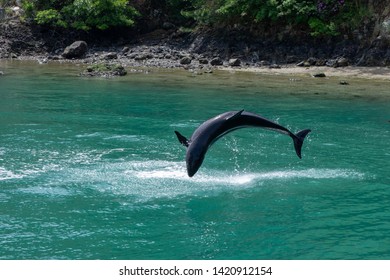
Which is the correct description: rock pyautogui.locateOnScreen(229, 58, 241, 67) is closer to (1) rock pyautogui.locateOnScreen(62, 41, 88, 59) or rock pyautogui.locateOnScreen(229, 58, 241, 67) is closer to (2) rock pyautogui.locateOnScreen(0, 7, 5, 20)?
(1) rock pyautogui.locateOnScreen(62, 41, 88, 59)

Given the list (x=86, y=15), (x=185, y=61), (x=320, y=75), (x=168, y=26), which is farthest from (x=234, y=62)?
(x=86, y=15)

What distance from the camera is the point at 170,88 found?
2592cm

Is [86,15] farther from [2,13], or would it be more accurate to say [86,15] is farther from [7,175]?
[7,175]

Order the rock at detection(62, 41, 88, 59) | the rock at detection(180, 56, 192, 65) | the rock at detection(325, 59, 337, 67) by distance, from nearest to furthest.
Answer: the rock at detection(325, 59, 337, 67) < the rock at detection(180, 56, 192, 65) < the rock at detection(62, 41, 88, 59)

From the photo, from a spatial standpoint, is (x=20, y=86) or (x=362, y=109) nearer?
(x=362, y=109)

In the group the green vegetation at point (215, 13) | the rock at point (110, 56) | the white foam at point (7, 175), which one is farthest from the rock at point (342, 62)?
the white foam at point (7, 175)

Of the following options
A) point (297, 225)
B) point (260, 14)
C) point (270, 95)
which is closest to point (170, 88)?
point (270, 95)

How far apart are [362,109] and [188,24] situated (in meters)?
23.0

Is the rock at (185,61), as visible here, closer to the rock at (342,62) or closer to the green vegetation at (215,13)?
the green vegetation at (215,13)

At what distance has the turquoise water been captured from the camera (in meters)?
8.66

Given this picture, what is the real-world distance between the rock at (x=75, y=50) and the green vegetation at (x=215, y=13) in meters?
2.04

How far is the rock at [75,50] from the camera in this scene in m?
38.0

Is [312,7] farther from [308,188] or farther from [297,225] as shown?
[297,225]

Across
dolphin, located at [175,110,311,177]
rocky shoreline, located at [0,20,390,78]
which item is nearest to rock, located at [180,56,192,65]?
rocky shoreline, located at [0,20,390,78]
